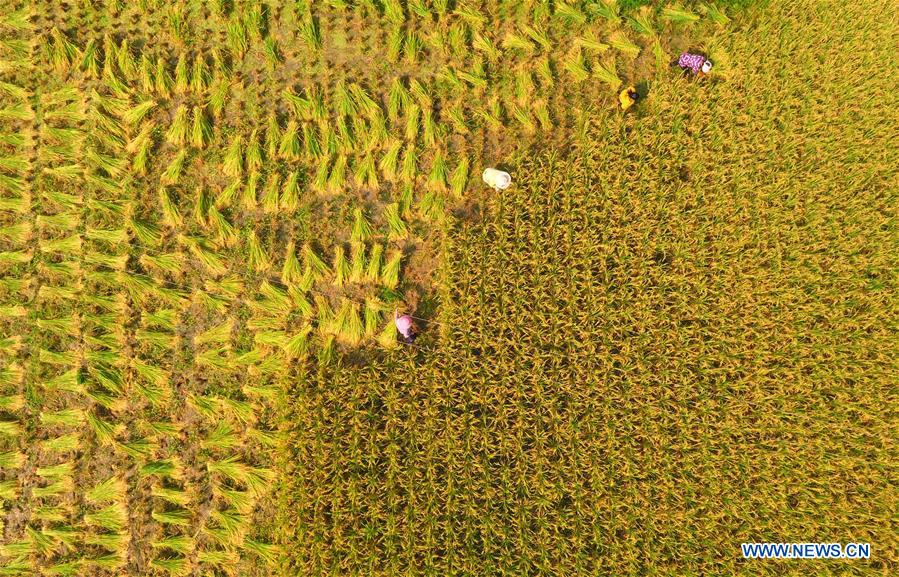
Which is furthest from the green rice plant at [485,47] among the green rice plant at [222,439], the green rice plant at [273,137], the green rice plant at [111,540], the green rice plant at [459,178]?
the green rice plant at [111,540]

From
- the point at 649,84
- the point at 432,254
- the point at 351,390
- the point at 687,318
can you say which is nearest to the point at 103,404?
the point at 351,390

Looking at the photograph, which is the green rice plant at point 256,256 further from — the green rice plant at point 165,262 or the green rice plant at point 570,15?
the green rice plant at point 570,15

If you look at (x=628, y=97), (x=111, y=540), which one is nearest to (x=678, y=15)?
(x=628, y=97)

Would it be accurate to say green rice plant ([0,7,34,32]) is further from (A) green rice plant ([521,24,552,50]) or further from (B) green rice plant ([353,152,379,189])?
(A) green rice plant ([521,24,552,50])

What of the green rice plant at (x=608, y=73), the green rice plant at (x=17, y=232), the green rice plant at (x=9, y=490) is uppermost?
the green rice plant at (x=608, y=73)

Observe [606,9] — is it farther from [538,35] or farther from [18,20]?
[18,20]

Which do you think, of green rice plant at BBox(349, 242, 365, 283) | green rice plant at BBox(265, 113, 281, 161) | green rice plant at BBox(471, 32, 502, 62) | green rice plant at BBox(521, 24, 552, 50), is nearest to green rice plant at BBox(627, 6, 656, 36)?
green rice plant at BBox(521, 24, 552, 50)
